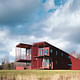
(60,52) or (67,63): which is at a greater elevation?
(60,52)

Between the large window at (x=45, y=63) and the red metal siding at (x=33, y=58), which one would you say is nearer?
the large window at (x=45, y=63)

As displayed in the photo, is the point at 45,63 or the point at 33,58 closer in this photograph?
the point at 45,63

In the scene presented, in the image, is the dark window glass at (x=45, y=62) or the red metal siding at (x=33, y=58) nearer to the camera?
the dark window glass at (x=45, y=62)

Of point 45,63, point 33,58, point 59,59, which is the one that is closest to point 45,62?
point 45,63

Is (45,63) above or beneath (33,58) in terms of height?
beneath

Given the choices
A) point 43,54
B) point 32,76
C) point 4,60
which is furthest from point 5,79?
A: point 4,60

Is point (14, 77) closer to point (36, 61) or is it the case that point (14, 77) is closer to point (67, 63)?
point (36, 61)

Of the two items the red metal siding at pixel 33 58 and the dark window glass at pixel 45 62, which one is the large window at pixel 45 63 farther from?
the red metal siding at pixel 33 58

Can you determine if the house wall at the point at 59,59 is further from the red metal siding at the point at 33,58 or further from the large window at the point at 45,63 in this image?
the red metal siding at the point at 33,58

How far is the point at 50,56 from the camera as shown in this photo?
2777cm

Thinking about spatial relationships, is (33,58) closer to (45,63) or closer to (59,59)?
(45,63)

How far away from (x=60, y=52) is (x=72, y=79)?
2332 cm

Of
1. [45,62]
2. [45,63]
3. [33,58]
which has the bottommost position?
[45,63]

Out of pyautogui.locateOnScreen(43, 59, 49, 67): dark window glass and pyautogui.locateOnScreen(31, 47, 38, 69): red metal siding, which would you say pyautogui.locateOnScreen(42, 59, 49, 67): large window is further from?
pyautogui.locateOnScreen(31, 47, 38, 69): red metal siding
